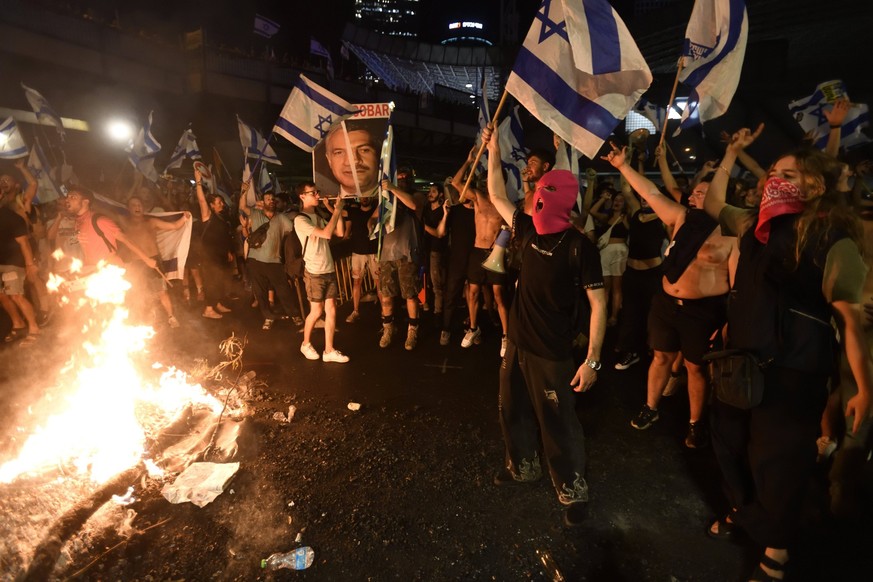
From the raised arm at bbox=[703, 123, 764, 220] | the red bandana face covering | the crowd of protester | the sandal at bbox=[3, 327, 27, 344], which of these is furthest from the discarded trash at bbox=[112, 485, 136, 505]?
the sandal at bbox=[3, 327, 27, 344]

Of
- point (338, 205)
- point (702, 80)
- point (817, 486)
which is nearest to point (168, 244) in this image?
point (338, 205)

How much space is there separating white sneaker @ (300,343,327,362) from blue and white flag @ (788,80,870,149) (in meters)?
8.18

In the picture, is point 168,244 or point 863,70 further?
point 863,70

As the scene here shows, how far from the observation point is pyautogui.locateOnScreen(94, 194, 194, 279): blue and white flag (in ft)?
24.7

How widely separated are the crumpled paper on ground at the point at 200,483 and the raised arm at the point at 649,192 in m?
3.97

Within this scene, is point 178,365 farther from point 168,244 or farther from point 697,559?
point 697,559

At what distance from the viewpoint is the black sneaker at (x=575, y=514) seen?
317 cm

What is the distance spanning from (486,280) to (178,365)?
4.42m

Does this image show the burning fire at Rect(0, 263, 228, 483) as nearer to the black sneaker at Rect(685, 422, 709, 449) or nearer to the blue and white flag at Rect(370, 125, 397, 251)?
the blue and white flag at Rect(370, 125, 397, 251)

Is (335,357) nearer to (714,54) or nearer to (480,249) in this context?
(480,249)

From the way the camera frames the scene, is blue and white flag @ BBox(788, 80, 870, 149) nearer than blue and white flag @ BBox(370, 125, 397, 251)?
No

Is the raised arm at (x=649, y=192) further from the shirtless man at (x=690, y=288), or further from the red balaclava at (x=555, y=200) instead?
the red balaclava at (x=555, y=200)

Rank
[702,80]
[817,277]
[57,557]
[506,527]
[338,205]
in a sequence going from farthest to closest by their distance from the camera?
[338,205] < [702,80] < [506,527] < [57,557] < [817,277]

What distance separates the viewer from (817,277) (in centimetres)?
228
